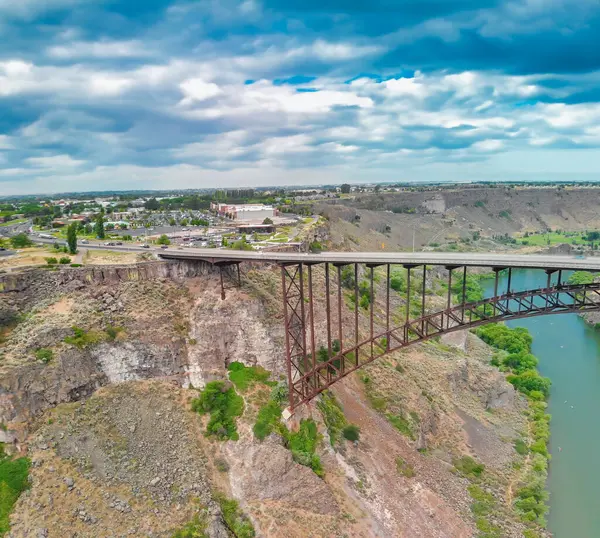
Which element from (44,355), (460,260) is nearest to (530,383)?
(460,260)

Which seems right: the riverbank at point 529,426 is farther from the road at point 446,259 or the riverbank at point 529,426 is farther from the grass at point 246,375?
the grass at point 246,375

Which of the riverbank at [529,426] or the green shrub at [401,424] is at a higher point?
the green shrub at [401,424]

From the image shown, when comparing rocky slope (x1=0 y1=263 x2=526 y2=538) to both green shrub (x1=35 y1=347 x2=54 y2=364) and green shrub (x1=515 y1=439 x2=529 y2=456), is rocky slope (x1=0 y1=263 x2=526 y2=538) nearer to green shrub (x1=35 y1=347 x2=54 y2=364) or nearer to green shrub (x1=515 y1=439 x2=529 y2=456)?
green shrub (x1=35 y1=347 x2=54 y2=364)

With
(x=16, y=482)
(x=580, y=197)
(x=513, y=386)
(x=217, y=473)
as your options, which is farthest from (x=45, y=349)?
(x=580, y=197)

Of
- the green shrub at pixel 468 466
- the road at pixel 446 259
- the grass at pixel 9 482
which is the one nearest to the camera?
the grass at pixel 9 482

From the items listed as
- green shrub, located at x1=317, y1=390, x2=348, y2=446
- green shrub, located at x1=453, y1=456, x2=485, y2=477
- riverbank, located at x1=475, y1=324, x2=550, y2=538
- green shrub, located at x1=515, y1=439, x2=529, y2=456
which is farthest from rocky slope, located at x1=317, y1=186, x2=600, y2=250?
green shrub, located at x1=317, y1=390, x2=348, y2=446

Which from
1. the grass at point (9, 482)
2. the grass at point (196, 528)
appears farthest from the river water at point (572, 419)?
the grass at point (9, 482)
